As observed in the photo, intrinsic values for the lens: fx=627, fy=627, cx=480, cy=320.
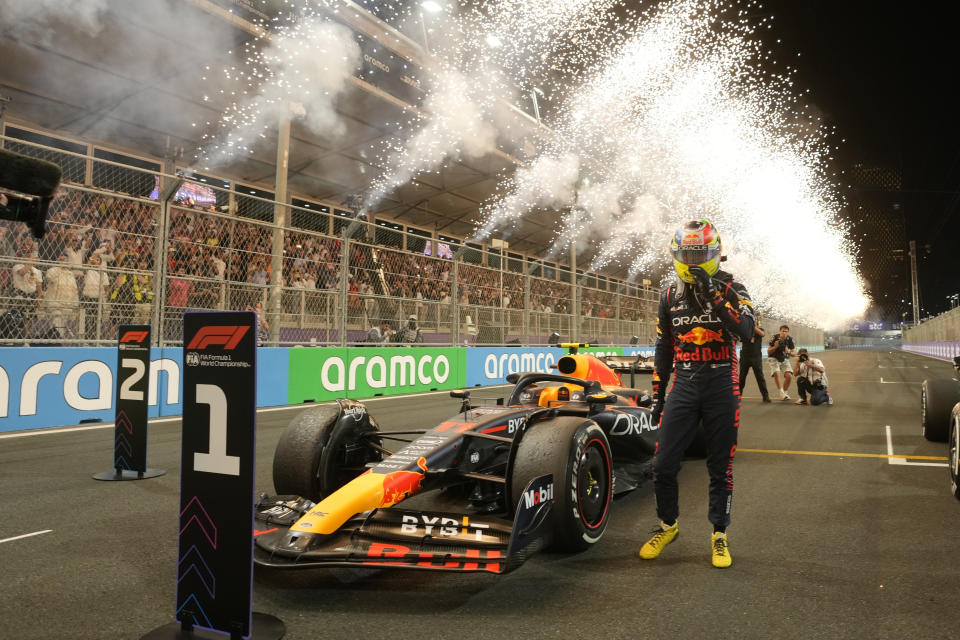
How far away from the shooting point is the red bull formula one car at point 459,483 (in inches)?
101

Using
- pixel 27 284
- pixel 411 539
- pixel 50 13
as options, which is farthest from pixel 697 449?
pixel 50 13

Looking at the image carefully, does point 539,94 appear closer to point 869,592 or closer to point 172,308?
point 172,308

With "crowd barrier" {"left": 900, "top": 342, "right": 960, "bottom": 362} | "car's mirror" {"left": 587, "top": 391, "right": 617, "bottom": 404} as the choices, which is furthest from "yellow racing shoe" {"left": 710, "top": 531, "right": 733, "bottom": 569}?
"crowd barrier" {"left": 900, "top": 342, "right": 960, "bottom": 362}

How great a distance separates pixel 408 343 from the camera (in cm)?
1139

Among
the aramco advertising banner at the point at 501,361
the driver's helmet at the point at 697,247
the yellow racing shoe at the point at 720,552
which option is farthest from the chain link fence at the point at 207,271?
the yellow racing shoe at the point at 720,552

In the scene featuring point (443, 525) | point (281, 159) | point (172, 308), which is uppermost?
Answer: point (281, 159)

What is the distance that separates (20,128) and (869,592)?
1605 centimetres

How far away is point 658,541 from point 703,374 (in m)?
0.89

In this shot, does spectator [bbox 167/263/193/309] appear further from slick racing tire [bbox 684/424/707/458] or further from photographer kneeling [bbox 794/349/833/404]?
photographer kneeling [bbox 794/349/833/404]

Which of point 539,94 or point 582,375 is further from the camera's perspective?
point 539,94

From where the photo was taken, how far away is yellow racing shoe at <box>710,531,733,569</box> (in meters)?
2.98

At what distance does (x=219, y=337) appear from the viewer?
2.12 meters

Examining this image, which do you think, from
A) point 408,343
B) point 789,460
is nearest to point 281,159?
point 408,343

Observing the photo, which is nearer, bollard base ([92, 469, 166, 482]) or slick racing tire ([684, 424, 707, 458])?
bollard base ([92, 469, 166, 482])
